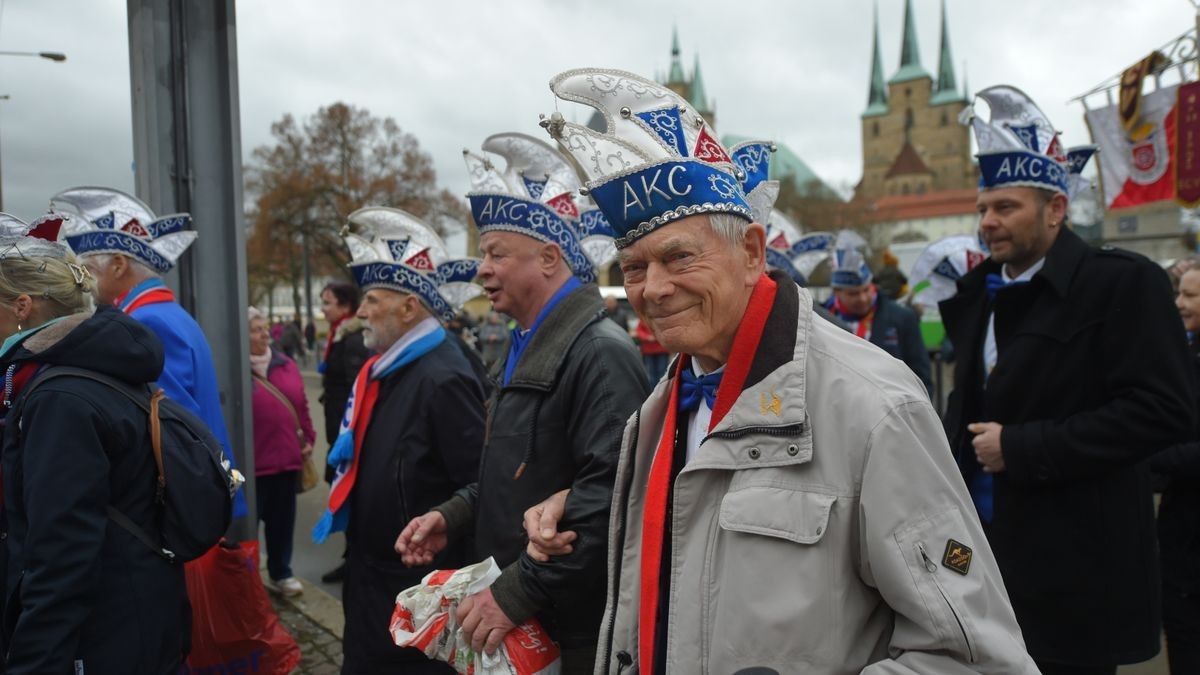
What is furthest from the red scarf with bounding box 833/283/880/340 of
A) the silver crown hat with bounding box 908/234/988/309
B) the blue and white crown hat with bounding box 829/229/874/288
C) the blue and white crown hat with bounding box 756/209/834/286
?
the blue and white crown hat with bounding box 756/209/834/286

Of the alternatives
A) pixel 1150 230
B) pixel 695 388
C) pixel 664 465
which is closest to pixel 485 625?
pixel 664 465

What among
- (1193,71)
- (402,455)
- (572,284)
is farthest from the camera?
(1193,71)

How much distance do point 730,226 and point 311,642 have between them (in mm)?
4159

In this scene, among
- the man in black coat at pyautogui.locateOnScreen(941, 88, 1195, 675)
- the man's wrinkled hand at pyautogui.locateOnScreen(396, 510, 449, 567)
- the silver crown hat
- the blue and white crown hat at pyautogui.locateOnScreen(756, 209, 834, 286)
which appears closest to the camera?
the man in black coat at pyautogui.locateOnScreen(941, 88, 1195, 675)

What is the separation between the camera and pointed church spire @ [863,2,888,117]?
336ft

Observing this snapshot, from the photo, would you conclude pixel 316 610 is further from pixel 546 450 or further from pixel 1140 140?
pixel 1140 140

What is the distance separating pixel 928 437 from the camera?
1306 millimetres

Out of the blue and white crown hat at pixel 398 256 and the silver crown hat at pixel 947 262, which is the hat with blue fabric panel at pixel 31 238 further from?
the silver crown hat at pixel 947 262

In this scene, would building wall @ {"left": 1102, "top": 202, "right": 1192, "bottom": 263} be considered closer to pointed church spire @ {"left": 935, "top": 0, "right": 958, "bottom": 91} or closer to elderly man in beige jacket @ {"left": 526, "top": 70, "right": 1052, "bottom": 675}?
elderly man in beige jacket @ {"left": 526, "top": 70, "right": 1052, "bottom": 675}

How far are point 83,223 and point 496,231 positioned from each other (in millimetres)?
2371

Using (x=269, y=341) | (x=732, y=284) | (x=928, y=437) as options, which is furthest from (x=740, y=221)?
(x=269, y=341)

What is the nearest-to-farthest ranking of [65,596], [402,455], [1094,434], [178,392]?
1. [65,596]
2. [1094,434]
3. [402,455]
4. [178,392]

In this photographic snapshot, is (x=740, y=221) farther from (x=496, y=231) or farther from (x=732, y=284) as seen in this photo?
(x=496, y=231)

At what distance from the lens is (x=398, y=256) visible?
4.07m
